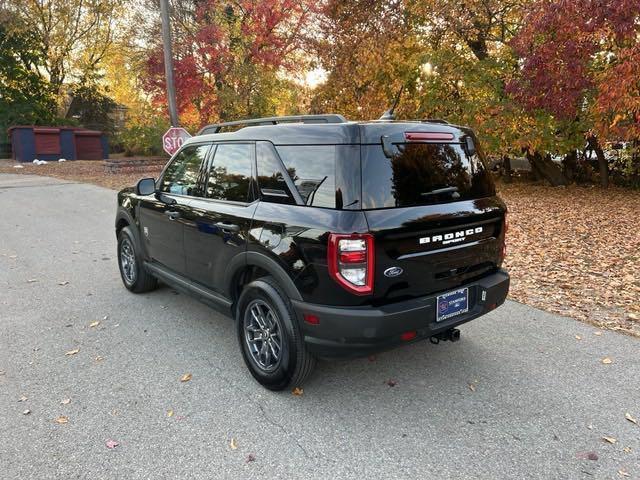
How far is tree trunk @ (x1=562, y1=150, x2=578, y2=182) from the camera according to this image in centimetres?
Result: 1408

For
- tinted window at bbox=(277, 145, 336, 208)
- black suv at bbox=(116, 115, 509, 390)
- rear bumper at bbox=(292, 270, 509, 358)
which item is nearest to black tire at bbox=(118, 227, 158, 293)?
black suv at bbox=(116, 115, 509, 390)

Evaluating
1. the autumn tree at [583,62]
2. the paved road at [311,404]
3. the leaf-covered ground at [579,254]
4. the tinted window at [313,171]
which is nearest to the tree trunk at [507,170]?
the leaf-covered ground at [579,254]

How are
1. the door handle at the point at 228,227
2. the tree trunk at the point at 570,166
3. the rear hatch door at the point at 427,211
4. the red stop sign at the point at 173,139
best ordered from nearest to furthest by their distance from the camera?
the rear hatch door at the point at 427,211
the door handle at the point at 228,227
the red stop sign at the point at 173,139
the tree trunk at the point at 570,166

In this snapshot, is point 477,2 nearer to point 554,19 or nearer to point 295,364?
point 554,19

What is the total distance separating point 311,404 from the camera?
121 inches

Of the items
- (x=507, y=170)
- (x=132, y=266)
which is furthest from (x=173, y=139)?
(x=507, y=170)

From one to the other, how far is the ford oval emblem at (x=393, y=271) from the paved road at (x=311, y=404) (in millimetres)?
922

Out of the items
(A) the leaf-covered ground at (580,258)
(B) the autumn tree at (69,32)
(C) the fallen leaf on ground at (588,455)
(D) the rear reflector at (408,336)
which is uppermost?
(B) the autumn tree at (69,32)

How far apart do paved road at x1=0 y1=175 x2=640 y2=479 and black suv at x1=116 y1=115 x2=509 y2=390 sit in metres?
0.42

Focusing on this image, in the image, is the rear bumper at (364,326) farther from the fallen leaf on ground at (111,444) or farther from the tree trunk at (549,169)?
the tree trunk at (549,169)

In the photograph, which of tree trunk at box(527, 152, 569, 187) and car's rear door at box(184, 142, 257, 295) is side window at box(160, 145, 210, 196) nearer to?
car's rear door at box(184, 142, 257, 295)

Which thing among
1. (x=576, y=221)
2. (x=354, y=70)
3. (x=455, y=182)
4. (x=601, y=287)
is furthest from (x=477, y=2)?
(x=455, y=182)

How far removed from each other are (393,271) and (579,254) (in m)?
5.02

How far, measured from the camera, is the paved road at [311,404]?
250 centimetres
